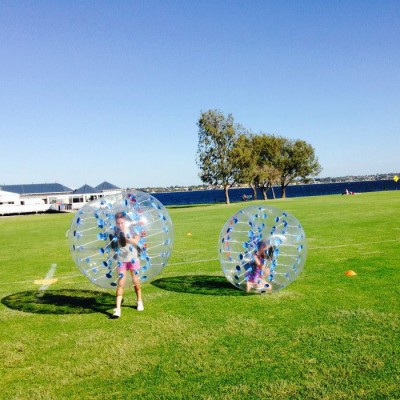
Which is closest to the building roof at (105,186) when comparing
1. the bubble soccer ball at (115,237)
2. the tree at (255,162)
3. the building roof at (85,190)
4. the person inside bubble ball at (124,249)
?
the building roof at (85,190)

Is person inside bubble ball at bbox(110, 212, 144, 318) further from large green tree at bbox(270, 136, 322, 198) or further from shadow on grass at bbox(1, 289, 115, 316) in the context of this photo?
large green tree at bbox(270, 136, 322, 198)

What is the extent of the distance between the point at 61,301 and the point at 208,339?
3713 millimetres

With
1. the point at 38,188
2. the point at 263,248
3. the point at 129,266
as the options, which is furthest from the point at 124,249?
the point at 38,188

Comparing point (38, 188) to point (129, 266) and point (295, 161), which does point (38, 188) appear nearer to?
point (295, 161)

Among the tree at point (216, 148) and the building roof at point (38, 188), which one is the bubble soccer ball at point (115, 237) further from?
the building roof at point (38, 188)

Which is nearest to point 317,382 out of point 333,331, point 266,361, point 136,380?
point 266,361

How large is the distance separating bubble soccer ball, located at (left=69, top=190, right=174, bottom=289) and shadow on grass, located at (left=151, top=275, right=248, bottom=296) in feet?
4.57

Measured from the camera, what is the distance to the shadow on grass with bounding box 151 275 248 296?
7906mm

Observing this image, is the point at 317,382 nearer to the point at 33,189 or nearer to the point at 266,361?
the point at 266,361

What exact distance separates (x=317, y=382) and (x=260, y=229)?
343cm

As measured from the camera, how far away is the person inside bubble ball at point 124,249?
21.8 ft

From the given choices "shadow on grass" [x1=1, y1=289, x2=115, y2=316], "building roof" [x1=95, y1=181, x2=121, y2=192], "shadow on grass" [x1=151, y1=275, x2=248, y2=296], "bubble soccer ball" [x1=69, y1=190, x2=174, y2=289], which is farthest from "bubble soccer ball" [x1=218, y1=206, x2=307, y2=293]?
"building roof" [x1=95, y1=181, x2=121, y2=192]

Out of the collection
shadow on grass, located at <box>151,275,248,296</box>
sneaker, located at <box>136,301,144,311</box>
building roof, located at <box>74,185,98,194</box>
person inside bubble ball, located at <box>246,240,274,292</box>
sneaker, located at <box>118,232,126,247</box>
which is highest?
building roof, located at <box>74,185,98,194</box>

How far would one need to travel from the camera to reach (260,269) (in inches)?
289
